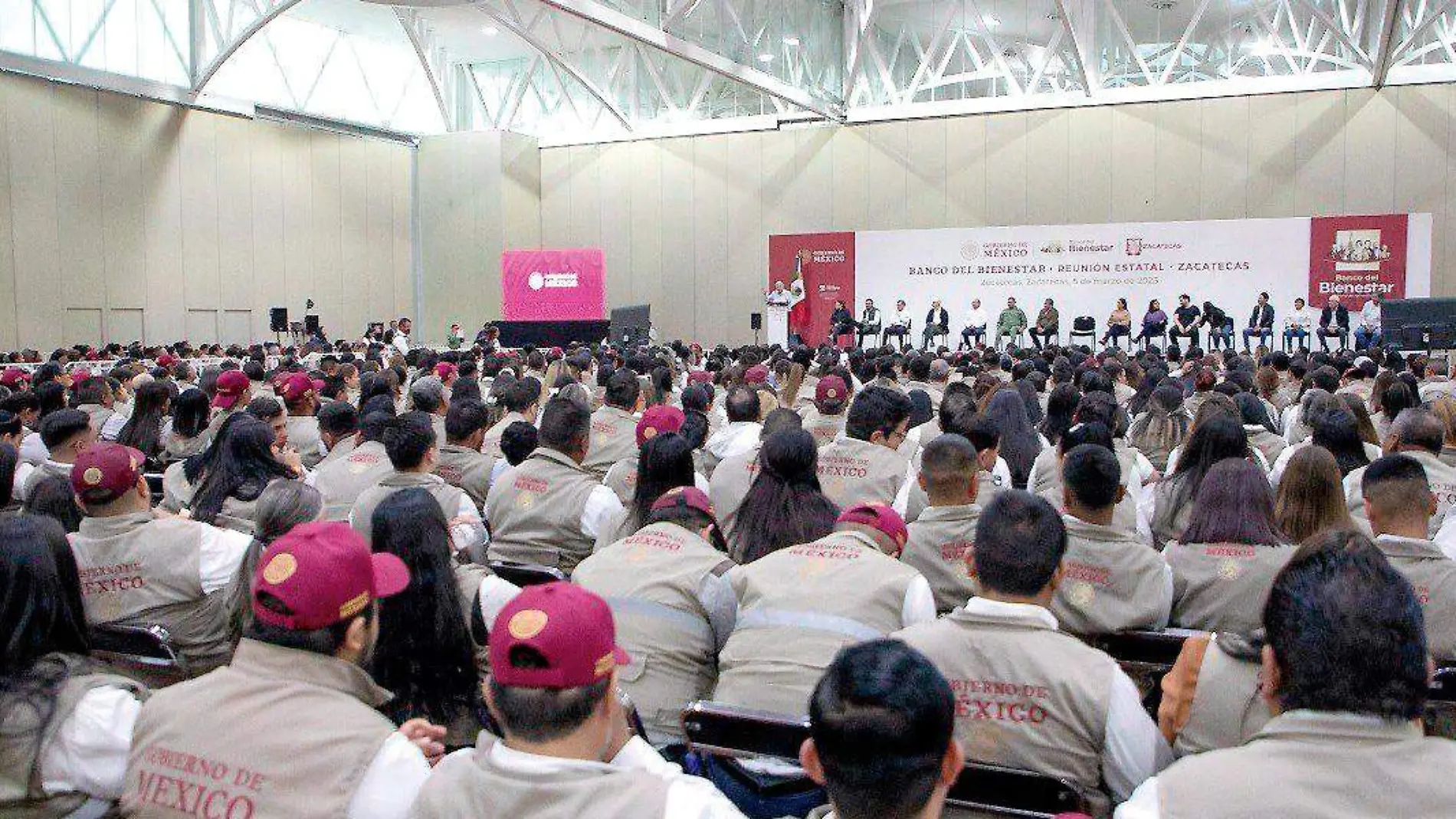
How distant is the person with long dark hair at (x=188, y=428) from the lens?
6254mm

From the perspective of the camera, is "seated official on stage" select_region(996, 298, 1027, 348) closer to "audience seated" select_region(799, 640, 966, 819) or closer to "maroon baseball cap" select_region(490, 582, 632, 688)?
"maroon baseball cap" select_region(490, 582, 632, 688)

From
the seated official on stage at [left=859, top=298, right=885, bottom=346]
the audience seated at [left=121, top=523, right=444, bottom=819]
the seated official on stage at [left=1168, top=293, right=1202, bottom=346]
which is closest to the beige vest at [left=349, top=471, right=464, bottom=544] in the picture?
the audience seated at [left=121, top=523, right=444, bottom=819]

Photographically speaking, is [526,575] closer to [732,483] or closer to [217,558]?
[217,558]

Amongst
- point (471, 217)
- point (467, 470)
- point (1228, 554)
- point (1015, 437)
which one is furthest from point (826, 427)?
point (471, 217)

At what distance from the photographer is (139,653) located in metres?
3.00

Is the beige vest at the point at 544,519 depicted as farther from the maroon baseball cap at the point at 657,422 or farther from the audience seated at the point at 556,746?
the audience seated at the point at 556,746

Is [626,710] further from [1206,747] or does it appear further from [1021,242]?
[1021,242]

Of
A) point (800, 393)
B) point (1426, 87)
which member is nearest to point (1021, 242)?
point (1426, 87)

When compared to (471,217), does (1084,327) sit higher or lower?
lower

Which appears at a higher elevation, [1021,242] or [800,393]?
[1021,242]

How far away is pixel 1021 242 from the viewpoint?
20.7 m

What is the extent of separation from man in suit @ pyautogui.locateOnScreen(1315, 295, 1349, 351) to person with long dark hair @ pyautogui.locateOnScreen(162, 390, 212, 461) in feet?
55.5

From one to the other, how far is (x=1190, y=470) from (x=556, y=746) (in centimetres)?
336

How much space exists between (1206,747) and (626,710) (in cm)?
112
